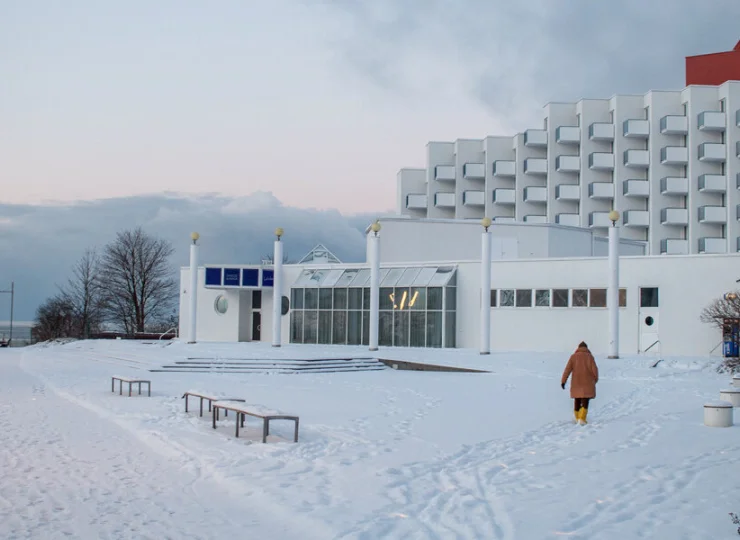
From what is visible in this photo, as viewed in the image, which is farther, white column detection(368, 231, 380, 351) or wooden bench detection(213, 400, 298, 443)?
white column detection(368, 231, 380, 351)

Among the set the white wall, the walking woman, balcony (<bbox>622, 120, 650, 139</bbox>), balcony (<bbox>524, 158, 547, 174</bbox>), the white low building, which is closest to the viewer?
the walking woman

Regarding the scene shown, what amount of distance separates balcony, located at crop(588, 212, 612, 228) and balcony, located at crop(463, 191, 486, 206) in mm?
8373

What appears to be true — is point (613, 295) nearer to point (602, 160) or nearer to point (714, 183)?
point (714, 183)

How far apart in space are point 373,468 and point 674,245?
5257 centimetres

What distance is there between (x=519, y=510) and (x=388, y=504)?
1282 millimetres

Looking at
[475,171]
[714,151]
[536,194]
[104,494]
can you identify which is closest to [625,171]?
[714,151]

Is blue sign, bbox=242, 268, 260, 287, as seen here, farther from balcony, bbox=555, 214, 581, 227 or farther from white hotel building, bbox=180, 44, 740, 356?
balcony, bbox=555, 214, 581, 227

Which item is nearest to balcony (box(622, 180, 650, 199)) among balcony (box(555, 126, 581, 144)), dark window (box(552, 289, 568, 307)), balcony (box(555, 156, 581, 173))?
balcony (box(555, 156, 581, 173))

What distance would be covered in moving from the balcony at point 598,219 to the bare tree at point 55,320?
40596 mm

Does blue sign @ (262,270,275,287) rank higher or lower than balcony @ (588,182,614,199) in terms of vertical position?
lower

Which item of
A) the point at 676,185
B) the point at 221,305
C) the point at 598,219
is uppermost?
the point at 676,185

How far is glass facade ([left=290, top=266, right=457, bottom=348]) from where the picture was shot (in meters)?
33.2

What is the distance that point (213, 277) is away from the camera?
122ft

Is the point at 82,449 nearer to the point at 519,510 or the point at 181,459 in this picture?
the point at 181,459
